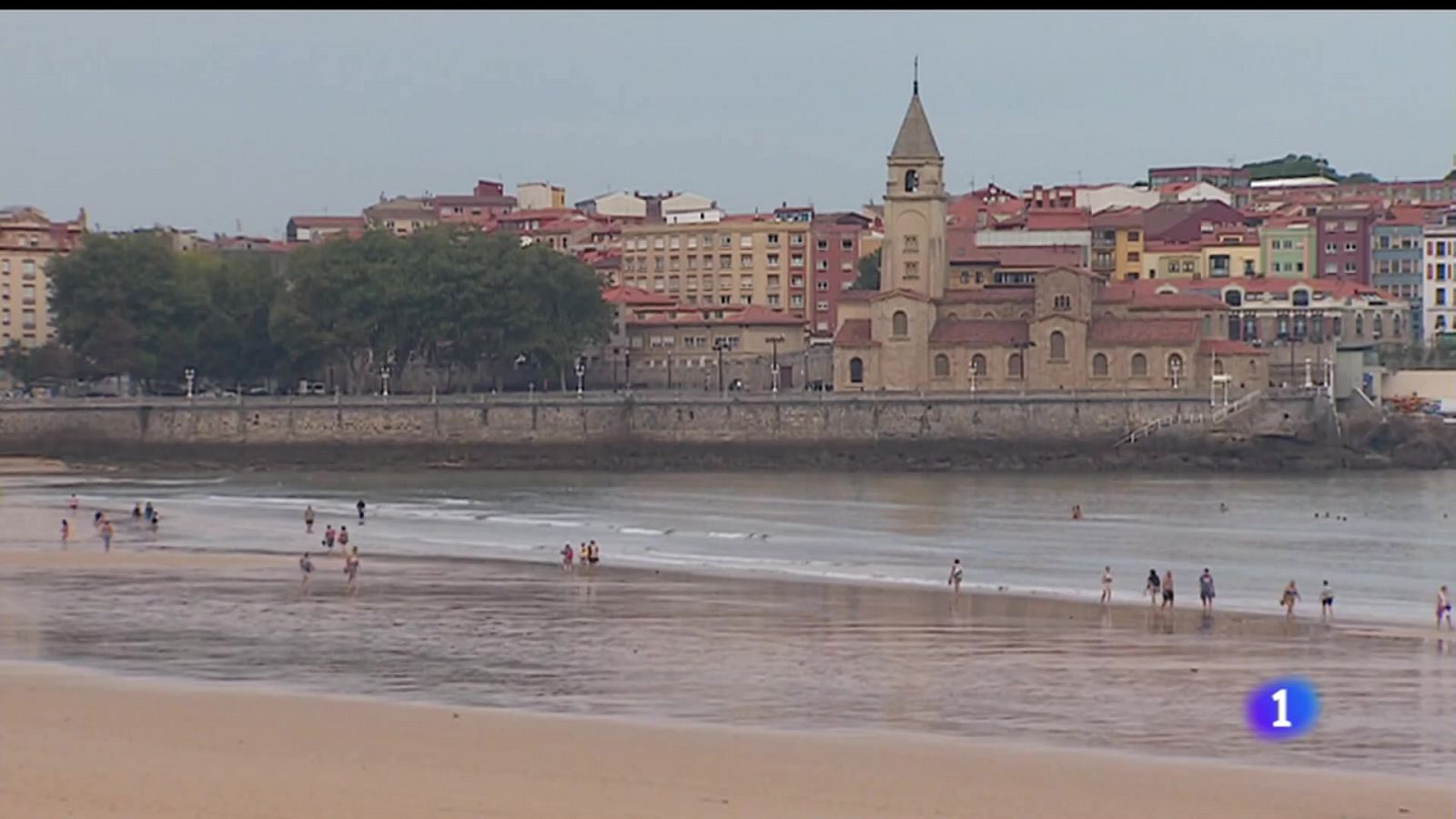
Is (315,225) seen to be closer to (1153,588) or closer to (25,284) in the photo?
(25,284)

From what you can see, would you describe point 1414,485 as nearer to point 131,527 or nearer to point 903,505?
point 903,505

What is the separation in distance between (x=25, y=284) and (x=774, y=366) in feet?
102

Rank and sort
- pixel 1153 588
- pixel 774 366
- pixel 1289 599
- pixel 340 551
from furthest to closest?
pixel 774 366 < pixel 340 551 < pixel 1153 588 < pixel 1289 599

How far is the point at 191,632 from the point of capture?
84.7 ft

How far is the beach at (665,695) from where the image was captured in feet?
54.5

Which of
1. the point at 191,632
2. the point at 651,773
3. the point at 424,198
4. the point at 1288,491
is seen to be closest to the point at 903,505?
the point at 1288,491

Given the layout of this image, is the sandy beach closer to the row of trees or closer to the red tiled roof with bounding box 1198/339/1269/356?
the red tiled roof with bounding box 1198/339/1269/356

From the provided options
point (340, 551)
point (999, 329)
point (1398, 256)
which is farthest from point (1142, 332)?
point (340, 551)

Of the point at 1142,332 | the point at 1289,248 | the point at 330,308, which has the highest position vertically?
the point at 1289,248

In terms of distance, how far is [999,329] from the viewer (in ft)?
235

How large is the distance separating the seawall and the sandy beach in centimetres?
4181

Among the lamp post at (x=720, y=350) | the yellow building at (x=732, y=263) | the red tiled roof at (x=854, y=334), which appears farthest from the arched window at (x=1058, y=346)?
the yellow building at (x=732, y=263)

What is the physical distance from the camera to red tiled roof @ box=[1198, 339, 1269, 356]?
226ft

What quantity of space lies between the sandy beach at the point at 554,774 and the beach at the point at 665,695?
0.15 ft
